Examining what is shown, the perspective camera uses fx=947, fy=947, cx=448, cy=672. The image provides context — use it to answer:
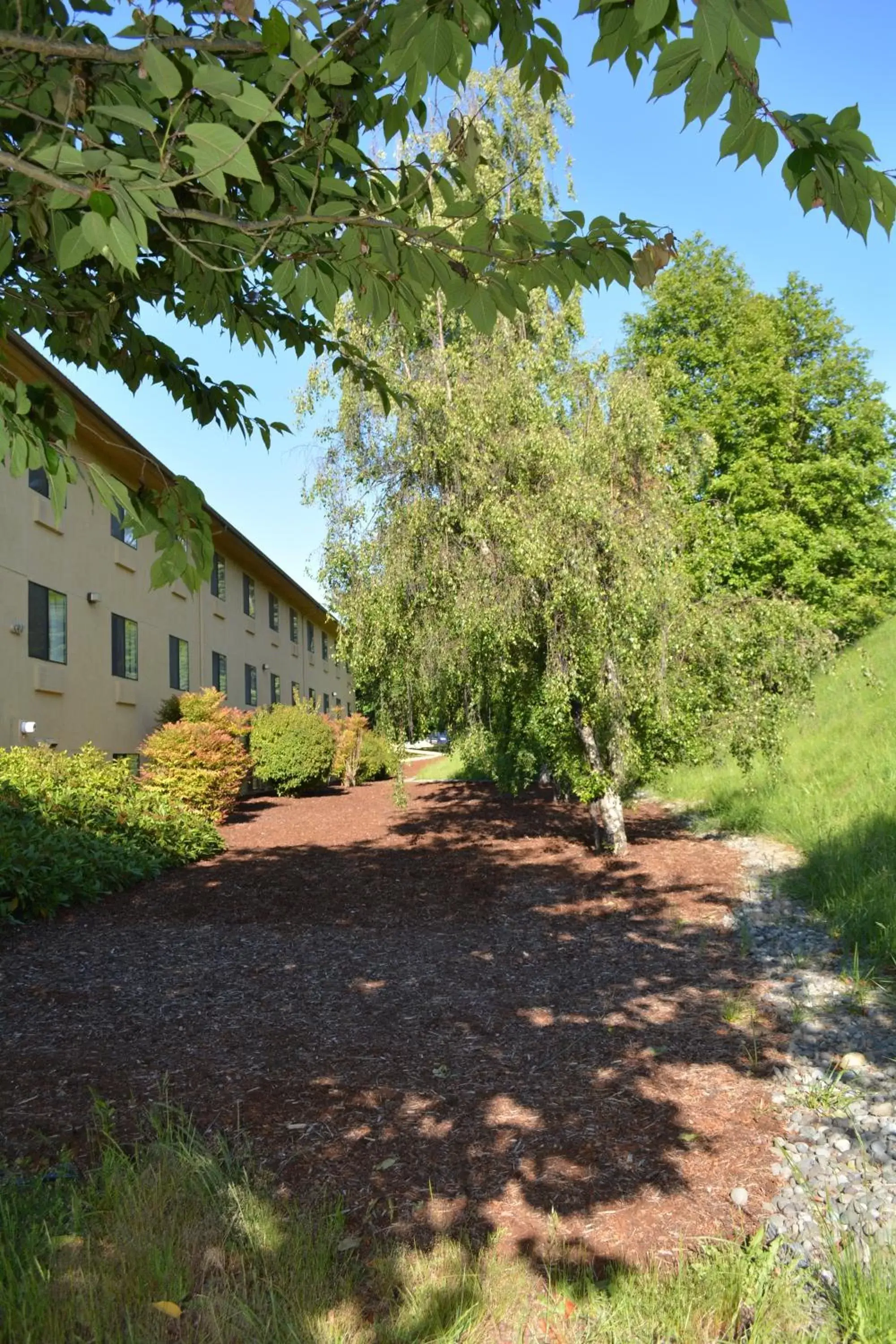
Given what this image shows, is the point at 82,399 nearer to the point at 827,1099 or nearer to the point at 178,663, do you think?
the point at 178,663

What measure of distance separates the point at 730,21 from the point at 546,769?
57.5 ft

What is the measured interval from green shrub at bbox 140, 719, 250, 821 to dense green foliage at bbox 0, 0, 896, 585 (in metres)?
11.8

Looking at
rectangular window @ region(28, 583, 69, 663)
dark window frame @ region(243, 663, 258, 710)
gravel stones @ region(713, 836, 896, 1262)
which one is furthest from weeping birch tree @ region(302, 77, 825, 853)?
dark window frame @ region(243, 663, 258, 710)

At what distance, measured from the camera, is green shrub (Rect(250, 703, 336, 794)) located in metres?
21.0

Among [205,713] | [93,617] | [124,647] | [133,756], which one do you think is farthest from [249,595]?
[133,756]

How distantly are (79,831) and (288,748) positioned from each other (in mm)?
9780

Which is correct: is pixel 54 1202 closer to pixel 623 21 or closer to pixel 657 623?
pixel 623 21

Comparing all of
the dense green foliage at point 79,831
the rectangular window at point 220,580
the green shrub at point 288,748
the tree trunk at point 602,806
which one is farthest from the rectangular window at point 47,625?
the tree trunk at point 602,806

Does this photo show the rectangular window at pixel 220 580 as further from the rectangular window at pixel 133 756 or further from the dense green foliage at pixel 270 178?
the dense green foliage at pixel 270 178

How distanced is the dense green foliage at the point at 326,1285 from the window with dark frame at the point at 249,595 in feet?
79.8

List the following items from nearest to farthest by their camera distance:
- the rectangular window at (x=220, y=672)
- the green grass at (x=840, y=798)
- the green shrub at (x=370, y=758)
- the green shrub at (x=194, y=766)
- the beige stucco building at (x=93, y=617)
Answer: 1. the green grass at (x=840, y=798)
2. the beige stucco building at (x=93, y=617)
3. the green shrub at (x=194, y=766)
4. the rectangular window at (x=220, y=672)
5. the green shrub at (x=370, y=758)

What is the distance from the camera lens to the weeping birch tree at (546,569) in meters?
9.64

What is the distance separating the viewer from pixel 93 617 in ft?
55.1

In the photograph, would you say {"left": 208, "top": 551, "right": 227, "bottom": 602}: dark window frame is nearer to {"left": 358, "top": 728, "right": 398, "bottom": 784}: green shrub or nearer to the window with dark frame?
the window with dark frame
